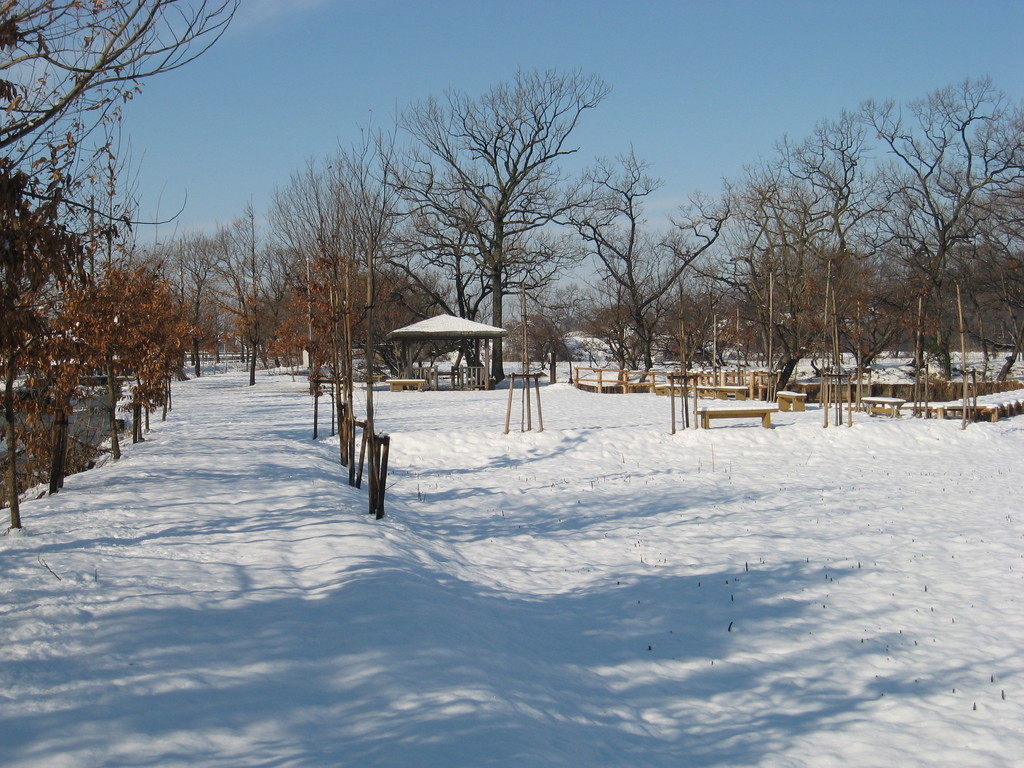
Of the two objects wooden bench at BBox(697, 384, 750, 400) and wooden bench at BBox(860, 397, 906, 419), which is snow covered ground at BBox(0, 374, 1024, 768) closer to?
wooden bench at BBox(860, 397, 906, 419)

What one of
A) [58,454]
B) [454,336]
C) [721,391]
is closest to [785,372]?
[721,391]

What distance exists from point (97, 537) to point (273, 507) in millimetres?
1841

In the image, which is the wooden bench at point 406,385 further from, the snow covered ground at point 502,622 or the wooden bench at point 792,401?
the snow covered ground at point 502,622

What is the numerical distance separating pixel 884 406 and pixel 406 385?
16.1 metres

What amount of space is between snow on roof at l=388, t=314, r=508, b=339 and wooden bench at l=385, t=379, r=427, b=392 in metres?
1.61

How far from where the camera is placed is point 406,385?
29.2 m

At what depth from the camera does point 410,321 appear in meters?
40.2

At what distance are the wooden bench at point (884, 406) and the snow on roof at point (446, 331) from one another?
12646 millimetres

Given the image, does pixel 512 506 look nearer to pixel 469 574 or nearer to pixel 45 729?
pixel 469 574

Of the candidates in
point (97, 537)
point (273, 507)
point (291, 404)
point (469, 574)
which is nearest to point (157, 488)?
point (273, 507)

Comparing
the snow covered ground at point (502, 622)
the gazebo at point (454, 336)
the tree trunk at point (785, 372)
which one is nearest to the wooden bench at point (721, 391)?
the tree trunk at point (785, 372)

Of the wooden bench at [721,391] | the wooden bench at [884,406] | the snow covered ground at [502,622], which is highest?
the wooden bench at [721,391]

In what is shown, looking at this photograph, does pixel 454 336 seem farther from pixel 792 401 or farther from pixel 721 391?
pixel 792 401

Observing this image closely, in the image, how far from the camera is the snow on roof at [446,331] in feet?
92.3
